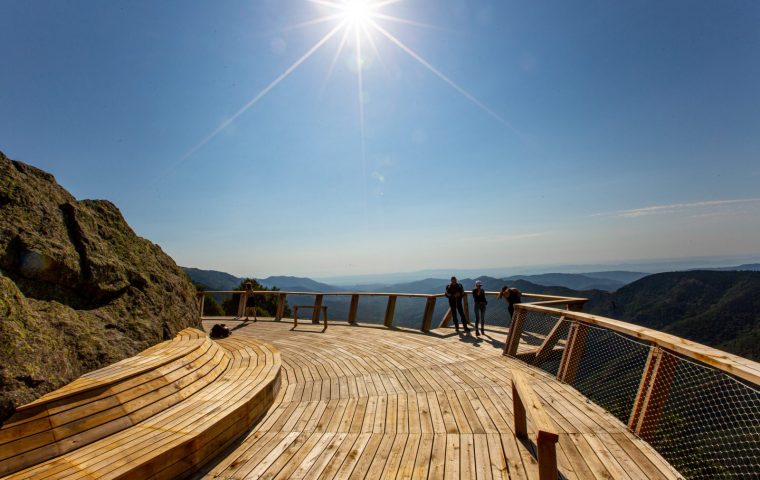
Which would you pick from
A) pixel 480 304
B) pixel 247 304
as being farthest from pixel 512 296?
pixel 247 304

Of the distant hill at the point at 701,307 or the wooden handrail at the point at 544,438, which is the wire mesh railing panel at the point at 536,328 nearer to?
the wooden handrail at the point at 544,438

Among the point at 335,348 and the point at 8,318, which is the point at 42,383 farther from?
the point at 335,348

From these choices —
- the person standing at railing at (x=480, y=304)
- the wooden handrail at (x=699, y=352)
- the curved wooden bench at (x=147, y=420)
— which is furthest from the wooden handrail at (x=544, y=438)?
the person standing at railing at (x=480, y=304)

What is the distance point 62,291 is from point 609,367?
26.6ft

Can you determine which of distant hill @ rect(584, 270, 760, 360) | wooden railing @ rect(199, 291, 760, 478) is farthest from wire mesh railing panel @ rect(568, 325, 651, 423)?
distant hill @ rect(584, 270, 760, 360)

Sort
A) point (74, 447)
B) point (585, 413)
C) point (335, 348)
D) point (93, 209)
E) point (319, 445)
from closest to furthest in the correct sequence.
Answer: point (74, 447), point (319, 445), point (585, 413), point (93, 209), point (335, 348)

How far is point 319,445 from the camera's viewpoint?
3918 millimetres

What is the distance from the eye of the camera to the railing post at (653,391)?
11.9 feet

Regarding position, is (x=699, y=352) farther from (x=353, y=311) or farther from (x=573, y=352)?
(x=353, y=311)

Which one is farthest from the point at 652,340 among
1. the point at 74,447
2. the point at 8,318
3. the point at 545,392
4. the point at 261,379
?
the point at 8,318

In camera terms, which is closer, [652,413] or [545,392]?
[652,413]

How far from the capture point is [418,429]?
13.7ft

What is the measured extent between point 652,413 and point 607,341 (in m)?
1.44

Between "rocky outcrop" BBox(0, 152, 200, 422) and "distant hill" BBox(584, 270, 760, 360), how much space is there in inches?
4363
